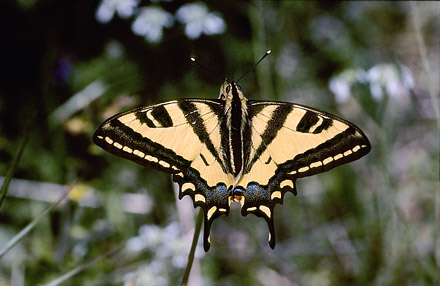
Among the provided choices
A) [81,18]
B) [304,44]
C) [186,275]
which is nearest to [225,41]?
[304,44]

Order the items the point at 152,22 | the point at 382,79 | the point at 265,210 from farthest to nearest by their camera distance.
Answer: the point at 152,22
the point at 382,79
the point at 265,210

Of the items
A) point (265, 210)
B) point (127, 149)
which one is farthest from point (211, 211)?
point (127, 149)

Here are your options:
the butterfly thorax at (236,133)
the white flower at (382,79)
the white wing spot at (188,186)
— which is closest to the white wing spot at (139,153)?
the white wing spot at (188,186)

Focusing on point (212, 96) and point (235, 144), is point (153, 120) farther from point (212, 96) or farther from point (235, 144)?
point (212, 96)

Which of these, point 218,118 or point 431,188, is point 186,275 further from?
point 431,188

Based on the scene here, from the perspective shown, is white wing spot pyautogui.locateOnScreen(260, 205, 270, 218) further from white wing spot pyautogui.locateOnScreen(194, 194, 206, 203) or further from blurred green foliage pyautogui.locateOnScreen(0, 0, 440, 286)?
blurred green foliage pyautogui.locateOnScreen(0, 0, 440, 286)

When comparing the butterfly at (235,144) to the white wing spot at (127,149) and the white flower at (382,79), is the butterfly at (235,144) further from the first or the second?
the white flower at (382,79)

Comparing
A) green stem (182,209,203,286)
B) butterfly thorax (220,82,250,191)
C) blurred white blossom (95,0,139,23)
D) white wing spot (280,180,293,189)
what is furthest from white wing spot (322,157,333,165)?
blurred white blossom (95,0,139,23)
